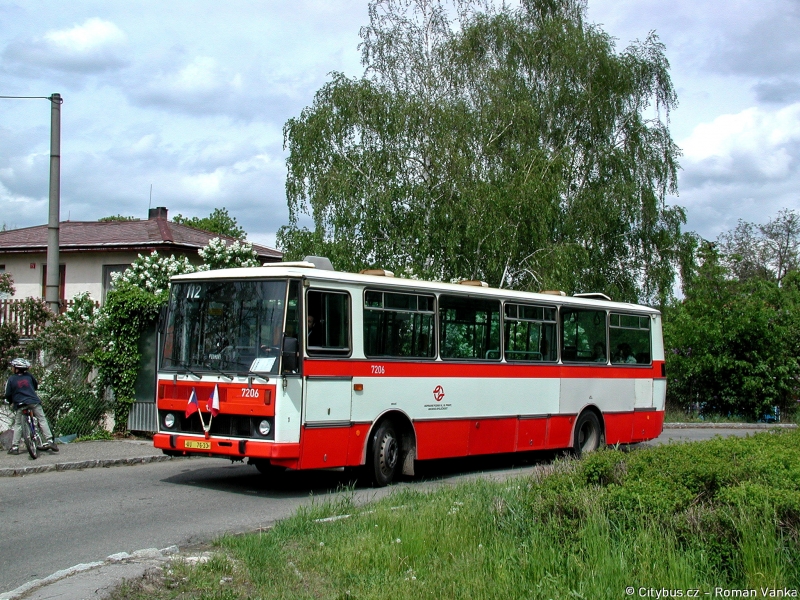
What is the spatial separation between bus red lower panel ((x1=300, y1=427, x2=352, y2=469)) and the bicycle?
5.84m

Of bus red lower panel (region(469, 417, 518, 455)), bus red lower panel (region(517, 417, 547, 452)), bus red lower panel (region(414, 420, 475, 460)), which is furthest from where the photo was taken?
bus red lower panel (region(517, 417, 547, 452))

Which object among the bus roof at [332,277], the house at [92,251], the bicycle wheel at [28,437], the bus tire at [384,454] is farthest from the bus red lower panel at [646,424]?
the house at [92,251]

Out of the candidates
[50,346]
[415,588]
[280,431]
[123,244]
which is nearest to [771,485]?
[415,588]

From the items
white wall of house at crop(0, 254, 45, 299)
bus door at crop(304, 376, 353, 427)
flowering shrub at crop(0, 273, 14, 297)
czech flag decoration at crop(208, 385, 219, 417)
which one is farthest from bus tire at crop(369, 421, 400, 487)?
white wall of house at crop(0, 254, 45, 299)

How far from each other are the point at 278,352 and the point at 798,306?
2416 centimetres

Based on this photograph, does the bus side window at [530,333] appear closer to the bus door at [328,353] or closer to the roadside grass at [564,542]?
the bus door at [328,353]

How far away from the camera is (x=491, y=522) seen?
7820 mm

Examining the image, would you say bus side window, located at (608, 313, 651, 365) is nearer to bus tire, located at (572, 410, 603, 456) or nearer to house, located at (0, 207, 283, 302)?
bus tire, located at (572, 410, 603, 456)

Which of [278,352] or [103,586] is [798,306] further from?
[103,586]

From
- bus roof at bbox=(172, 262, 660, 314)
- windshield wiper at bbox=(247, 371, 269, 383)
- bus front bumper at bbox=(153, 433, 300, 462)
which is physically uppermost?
bus roof at bbox=(172, 262, 660, 314)

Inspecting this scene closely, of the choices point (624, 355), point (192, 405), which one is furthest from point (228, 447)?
point (624, 355)

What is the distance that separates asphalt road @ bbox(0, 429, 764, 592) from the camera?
858cm

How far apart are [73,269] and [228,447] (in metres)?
19.7

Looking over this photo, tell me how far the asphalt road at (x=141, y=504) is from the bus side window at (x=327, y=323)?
186 cm
